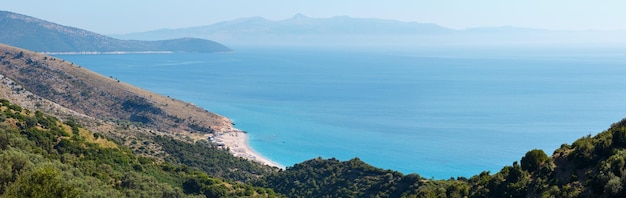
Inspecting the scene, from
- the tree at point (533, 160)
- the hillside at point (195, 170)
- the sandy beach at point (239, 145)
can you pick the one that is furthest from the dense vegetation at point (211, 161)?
the tree at point (533, 160)

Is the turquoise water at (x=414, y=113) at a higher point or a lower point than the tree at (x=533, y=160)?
higher

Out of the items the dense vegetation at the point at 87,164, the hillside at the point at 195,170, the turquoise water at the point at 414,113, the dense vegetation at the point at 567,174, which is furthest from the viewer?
the turquoise water at the point at 414,113

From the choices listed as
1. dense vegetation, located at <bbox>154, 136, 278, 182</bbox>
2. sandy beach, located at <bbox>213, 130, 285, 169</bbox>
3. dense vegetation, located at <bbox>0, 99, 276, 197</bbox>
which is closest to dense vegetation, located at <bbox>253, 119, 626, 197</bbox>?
dense vegetation, located at <bbox>0, 99, 276, 197</bbox>

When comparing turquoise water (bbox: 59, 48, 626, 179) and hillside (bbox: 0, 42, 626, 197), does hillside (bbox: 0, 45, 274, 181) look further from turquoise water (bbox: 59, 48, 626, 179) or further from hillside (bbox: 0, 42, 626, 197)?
turquoise water (bbox: 59, 48, 626, 179)

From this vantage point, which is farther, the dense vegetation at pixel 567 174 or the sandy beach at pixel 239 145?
the sandy beach at pixel 239 145

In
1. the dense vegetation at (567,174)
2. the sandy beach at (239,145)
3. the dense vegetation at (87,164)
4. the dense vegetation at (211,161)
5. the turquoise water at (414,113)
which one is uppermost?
the turquoise water at (414,113)

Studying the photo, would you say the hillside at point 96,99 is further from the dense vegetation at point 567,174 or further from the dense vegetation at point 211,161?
the dense vegetation at point 567,174
